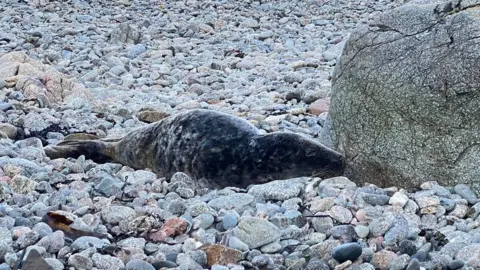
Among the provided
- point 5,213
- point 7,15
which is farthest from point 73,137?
point 7,15

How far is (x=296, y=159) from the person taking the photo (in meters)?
5.04

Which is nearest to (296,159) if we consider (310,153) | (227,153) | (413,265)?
(310,153)

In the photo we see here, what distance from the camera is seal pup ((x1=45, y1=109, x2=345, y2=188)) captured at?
505cm

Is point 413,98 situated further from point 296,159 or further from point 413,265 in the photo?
point 413,265

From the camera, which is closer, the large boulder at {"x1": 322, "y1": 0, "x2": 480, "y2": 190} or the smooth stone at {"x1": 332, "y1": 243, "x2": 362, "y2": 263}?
the smooth stone at {"x1": 332, "y1": 243, "x2": 362, "y2": 263}

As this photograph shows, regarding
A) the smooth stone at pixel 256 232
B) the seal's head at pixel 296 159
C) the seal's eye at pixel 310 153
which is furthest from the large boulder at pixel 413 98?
the smooth stone at pixel 256 232

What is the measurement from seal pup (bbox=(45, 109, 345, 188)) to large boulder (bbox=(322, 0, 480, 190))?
0.25 metres

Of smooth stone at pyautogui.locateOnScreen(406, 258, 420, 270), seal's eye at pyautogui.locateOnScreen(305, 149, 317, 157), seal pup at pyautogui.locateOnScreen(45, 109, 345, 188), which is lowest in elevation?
seal pup at pyautogui.locateOnScreen(45, 109, 345, 188)

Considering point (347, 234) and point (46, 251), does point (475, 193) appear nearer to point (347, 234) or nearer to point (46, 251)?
point (347, 234)

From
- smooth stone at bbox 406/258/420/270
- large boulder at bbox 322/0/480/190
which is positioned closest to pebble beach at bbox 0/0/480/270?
smooth stone at bbox 406/258/420/270

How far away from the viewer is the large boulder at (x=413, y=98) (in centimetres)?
460

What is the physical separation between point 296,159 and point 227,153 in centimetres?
44

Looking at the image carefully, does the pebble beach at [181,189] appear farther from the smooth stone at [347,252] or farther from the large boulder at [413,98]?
the large boulder at [413,98]

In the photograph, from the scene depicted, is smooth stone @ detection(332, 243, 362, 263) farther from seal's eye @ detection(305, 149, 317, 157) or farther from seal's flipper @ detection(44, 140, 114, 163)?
seal's flipper @ detection(44, 140, 114, 163)
